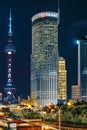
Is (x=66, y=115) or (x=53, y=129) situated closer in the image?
(x=53, y=129)

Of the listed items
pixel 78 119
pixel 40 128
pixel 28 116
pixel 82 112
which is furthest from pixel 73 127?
pixel 28 116

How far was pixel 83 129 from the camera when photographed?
2169 inches

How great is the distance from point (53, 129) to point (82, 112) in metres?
21.7

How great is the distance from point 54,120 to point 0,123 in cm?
1086

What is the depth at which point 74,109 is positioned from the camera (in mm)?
81625

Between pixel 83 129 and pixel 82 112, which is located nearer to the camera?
pixel 83 129

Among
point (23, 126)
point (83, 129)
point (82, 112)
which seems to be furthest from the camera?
point (82, 112)

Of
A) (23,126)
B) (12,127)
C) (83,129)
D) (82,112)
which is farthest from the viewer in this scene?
(82,112)

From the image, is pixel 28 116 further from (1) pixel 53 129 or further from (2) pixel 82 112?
(1) pixel 53 129

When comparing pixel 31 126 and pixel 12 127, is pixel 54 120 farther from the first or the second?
pixel 12 127

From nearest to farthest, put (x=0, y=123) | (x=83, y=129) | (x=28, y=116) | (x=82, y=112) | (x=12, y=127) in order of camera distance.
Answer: (x=12, y=127)
(x=83, y=129)
(x=0, y=123)
(x=82, y=112)
(x=28, y=116)

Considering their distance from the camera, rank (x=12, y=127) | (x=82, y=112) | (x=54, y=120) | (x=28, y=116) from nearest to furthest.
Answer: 1. (x=12, y=127)
2. (x=54, y=120)
3. (x=82, y=112)
4. (x=28, y=116)

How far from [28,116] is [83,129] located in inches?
1194

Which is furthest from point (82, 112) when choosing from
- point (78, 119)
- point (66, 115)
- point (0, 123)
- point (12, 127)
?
point (12, 127)
